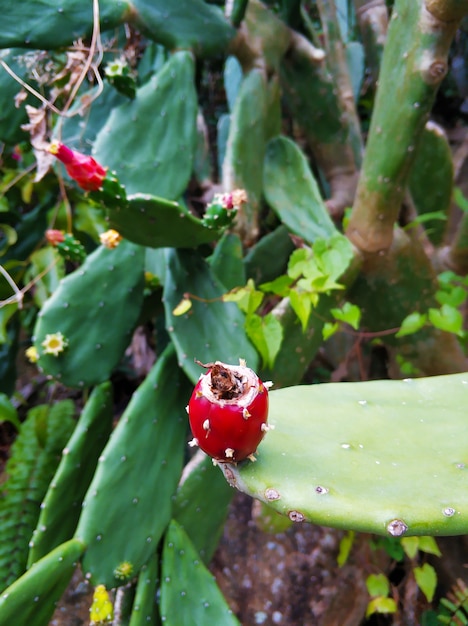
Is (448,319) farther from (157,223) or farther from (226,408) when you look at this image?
(226,408)

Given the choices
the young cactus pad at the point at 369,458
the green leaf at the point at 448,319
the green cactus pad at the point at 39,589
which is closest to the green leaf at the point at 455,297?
the green leaf at the point at 448,319

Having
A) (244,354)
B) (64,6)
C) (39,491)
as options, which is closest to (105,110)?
(64,6)

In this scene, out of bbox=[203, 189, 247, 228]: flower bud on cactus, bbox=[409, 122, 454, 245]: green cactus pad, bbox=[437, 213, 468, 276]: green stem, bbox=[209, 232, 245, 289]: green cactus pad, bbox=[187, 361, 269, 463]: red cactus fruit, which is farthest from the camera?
bbox=[409, 122, 454, 245]: green cactus pad

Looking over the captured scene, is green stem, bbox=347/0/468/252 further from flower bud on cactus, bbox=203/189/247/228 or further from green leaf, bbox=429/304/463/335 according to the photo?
flower bud on cactus, bbox=203/189/247/228

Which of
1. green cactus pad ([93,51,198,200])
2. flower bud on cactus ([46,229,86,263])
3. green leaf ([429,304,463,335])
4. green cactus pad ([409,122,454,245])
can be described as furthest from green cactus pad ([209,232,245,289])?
green cactus pad ([409,122,454,245])

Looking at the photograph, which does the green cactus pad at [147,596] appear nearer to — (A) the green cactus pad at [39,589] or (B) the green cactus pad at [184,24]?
(A) the green cactus pad at [39,589]

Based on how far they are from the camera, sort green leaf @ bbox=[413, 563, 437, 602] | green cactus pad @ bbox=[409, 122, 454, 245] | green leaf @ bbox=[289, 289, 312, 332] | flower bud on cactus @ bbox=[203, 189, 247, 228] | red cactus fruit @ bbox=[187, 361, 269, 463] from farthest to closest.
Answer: green cactus pad @ bbox=[409, 122, 454, 245] < green leaf @ bbox=[413, 563, 437, 602] < green leaf @ bbox=[289, 289, 312, 332] < flower bud on cactus @ bbox=[203, 189, 247, 228] < red cactus fruit @ bbox=[187, 361, 269, 463]

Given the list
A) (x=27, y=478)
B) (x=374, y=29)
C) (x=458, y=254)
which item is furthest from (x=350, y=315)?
(x=374, y=29)
